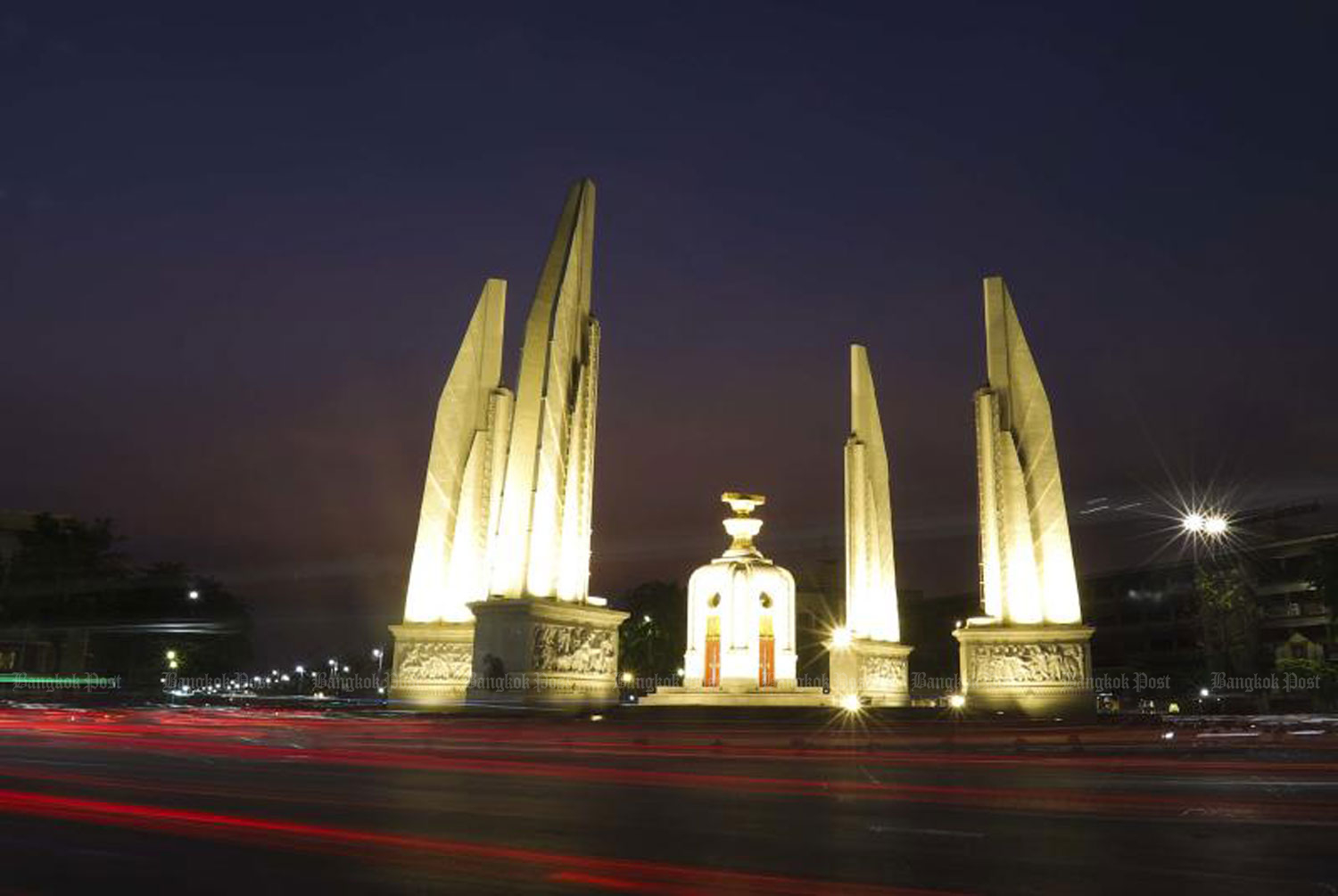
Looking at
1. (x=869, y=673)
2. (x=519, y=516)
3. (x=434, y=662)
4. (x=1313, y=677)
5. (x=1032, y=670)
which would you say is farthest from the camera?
(x=1313, y=677)

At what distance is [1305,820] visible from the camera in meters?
8.16

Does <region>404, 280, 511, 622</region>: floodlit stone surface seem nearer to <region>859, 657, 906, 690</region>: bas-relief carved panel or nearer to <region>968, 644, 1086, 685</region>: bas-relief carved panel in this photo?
<region>859, 657, 906, 690</region>: bas-relief carved panel

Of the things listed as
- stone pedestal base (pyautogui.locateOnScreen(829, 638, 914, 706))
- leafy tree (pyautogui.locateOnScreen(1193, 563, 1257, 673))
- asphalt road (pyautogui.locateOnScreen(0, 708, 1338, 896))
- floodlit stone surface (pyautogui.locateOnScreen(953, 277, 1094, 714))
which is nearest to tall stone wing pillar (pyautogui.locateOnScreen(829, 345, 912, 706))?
stone pedestal base (pyautogui.locateOnScreen(829, 638, 914, 706))

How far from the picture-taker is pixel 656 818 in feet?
27.0

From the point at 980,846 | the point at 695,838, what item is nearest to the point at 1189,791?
the point at 980,846

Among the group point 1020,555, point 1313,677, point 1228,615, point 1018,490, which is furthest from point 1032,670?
point 1228,615

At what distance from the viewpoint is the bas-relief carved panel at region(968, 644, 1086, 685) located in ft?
88.8

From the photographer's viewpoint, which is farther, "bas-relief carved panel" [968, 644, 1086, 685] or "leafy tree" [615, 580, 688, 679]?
"leafy tree" [615, 580, 688, 679]

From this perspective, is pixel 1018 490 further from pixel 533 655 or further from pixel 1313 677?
pixel 1313 677

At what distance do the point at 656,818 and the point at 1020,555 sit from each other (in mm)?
22166

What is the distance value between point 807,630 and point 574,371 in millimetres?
53821

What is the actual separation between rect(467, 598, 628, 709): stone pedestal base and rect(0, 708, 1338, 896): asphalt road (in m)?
6.02

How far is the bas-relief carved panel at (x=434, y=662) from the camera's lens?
26938mm

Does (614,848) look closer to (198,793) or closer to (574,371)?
(198,793)
